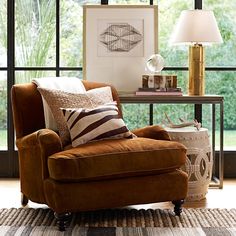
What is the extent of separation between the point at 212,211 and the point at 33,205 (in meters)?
1.23

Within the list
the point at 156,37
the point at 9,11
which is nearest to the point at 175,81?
the point at 156,37

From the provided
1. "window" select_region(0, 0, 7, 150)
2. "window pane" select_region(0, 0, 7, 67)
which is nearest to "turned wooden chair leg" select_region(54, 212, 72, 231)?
"window" select_region(0, 0, 7, 150)

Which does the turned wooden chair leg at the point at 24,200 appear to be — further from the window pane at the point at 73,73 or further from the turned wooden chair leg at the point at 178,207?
the window pane at the point at 73,73

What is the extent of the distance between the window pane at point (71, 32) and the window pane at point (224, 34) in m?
1.04

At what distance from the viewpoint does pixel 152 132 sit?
385cm

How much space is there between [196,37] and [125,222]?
1670mm

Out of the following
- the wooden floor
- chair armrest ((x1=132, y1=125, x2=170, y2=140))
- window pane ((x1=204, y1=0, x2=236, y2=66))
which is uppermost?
window pane ((x1=204, y1=0, x2=236, y2=66))

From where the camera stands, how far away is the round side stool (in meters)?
4.08

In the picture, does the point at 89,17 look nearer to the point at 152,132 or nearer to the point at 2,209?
the point at 152,132

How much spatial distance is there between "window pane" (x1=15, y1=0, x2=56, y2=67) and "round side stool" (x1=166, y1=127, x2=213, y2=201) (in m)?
1.40

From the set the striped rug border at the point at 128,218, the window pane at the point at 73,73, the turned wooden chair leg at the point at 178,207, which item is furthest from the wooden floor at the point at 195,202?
the window pane at the point at 73,73

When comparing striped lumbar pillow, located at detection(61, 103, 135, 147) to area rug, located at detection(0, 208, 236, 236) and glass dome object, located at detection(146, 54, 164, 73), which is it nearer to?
area rug, located at detection(0, 208, 236, 236)

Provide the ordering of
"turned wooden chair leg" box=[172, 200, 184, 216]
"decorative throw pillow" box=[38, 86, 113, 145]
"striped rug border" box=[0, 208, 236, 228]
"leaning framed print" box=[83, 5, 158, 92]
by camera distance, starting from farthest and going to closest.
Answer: "leaning framed print" box=[83, 5, 158, 92] → "decorative throw pillow" box=[38, 86, 113, 145] → "turned wooden chair leg" box=[172, 200, 184, 216] → "striped rug border" box=[0, 208, 236, 228]

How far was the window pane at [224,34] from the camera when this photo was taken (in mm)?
4820
